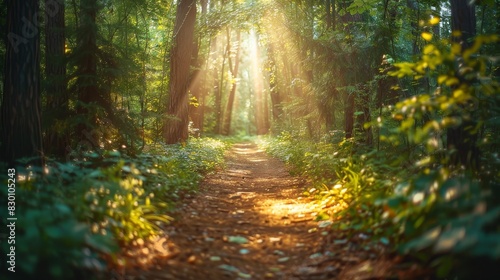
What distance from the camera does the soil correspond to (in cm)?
350

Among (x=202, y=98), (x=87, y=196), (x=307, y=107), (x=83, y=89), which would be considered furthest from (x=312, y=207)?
(x=202, y=98)

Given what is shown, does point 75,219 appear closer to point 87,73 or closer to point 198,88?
point 87,73

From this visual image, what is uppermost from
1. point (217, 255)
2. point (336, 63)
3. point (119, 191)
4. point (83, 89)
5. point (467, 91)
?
point (336, 63)

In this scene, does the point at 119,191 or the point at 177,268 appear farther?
the point at 119,191

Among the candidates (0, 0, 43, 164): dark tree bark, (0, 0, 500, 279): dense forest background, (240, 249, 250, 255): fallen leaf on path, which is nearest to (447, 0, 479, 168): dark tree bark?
(0, 0, 500, 279): dense forest background

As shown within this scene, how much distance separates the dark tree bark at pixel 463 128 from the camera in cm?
492

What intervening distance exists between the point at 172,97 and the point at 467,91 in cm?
1057

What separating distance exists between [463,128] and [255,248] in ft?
11.2

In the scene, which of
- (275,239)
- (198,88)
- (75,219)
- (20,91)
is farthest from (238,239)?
(198,88)

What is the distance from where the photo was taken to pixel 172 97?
12.7 meters

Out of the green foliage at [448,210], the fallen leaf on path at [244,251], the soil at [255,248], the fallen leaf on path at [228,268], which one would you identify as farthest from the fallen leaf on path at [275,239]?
the green foliage at [448,210]

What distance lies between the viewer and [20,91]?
5.19m

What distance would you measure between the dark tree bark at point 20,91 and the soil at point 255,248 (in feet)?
8.18

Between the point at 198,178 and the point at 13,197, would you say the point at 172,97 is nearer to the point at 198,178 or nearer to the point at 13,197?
the point at 198,178
